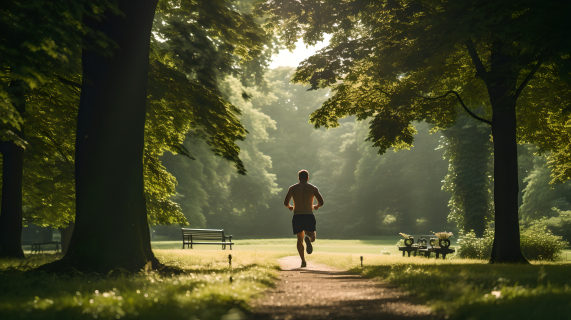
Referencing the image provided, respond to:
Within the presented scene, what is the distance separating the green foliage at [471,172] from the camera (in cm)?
2853

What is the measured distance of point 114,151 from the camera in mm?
8164

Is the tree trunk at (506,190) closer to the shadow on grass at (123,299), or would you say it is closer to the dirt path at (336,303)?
the dirt path at (336,303)

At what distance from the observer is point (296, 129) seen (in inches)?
2739

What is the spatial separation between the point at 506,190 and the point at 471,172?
1856 centimetres

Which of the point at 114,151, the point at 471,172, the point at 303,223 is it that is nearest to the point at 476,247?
the point at 303,223

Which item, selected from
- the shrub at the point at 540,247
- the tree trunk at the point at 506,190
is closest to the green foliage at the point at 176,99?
the tree trunk at the point at 506,190

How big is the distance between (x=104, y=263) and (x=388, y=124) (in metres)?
8.53

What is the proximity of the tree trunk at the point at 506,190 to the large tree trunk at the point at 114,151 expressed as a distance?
8602 mm

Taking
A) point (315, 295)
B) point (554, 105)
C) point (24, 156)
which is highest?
point (554, 105)

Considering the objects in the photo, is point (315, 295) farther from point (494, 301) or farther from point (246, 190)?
point (246, 190)

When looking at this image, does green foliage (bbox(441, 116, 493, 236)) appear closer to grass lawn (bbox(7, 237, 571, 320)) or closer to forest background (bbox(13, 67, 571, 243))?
forest background (bbox(13, 67, 571, 243))

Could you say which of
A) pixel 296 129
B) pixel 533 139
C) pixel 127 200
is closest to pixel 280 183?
pixel 296 129

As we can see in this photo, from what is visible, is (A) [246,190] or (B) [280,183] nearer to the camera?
(A) [246,190]

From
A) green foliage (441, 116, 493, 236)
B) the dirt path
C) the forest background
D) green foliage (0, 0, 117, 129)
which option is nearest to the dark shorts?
the dirt path
